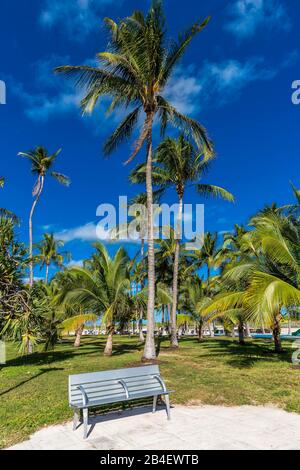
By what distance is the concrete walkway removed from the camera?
4.39 metres

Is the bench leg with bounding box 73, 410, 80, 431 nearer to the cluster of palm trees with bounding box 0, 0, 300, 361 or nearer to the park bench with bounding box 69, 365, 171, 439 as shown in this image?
the park bench with bounding box 69, 365, 171, 439

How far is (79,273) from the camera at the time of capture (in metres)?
15.3

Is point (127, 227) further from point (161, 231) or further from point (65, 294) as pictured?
point (65, 294)

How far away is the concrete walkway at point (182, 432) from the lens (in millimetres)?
4395

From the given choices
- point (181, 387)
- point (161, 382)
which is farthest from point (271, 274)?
point (161, 382)

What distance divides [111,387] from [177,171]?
45.9 feet

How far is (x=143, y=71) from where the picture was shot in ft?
40.9

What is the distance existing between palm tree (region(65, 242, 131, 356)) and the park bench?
8.89m

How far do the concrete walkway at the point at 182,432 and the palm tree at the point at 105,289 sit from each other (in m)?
9.26

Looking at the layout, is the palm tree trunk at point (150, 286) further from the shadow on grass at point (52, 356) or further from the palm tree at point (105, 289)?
the shadow on grass at point (52, 356)

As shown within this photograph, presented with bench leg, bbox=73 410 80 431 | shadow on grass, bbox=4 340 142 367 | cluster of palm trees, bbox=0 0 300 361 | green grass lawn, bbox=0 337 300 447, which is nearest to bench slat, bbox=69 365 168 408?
bench leg, bbox=73 410 80 431
